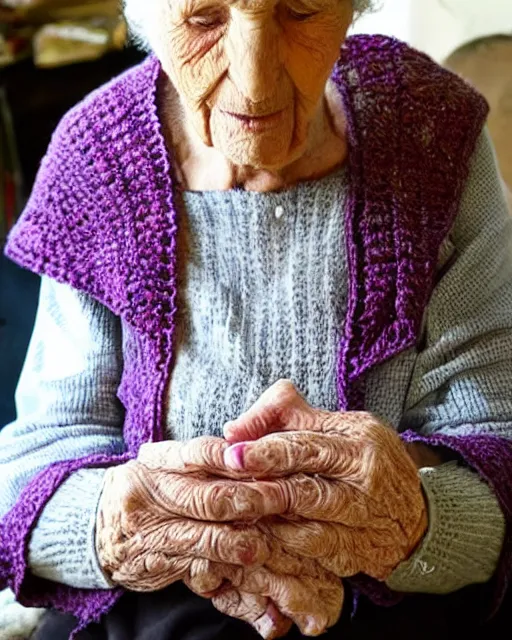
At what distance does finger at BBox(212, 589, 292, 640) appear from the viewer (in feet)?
3.42

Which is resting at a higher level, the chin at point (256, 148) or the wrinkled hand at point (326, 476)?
the chin at point (256, 148)

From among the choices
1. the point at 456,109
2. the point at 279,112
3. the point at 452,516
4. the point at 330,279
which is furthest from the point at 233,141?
the point at 452,516

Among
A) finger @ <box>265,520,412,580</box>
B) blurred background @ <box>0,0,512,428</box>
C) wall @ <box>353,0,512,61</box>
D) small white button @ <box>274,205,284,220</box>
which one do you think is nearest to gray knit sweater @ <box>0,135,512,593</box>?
small white button @ <box>274,205,284,220</box>

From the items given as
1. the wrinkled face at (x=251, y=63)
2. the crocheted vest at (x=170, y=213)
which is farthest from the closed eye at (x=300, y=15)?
the crocheted vest at (x=170, y=213)

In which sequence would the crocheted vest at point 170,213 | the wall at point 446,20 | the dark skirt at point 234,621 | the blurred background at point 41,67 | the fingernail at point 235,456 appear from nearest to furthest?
1. the fingernail at point 235,456
2. the dark skirt at point 234,621
3. the crocheted vest at point 170,213
4. the wall at point 446,20
5. the blurred background at point 41,67

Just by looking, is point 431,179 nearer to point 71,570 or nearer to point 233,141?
point 233,141

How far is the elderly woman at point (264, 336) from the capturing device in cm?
101

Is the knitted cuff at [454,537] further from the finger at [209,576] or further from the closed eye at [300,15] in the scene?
the closed eye at [300,15]

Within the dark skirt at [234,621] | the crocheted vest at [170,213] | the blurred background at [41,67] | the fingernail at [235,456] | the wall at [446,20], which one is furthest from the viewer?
the blurred background at [41,67]

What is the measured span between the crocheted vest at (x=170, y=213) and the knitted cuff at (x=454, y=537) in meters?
0.16

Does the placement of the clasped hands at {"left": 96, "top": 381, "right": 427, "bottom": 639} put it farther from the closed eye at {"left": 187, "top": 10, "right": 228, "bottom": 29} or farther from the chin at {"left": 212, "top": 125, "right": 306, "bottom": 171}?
the closed eye at {"left": 187, "top": 10, "right": 228, "bottom": 29}

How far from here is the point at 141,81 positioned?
1257 millimetres

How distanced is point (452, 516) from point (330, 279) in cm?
33

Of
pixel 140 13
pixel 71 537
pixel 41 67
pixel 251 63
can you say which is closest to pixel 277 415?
pixel 71 537
